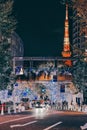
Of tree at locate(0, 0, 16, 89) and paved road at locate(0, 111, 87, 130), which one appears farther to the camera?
tree at locate(0, 0, 16, 89)

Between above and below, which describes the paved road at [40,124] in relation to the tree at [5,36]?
below

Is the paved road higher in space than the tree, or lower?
lower

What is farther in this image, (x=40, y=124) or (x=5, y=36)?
(x=5, y=36)


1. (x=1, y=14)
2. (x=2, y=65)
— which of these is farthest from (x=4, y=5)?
(x=2, y=65)

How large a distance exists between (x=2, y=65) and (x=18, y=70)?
15953 millimetres

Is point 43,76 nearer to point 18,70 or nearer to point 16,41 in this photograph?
point 18,70

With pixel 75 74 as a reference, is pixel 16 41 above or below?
above

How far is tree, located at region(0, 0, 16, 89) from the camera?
5006 cm

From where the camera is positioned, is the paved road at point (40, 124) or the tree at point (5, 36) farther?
the tree at point (5, 36)

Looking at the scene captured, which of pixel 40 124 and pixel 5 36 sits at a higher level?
pixel 5 36

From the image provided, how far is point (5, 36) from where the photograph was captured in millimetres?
51906

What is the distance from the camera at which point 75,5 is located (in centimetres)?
2502

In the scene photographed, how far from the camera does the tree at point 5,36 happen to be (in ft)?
164

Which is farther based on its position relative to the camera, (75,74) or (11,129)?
(75,74)
